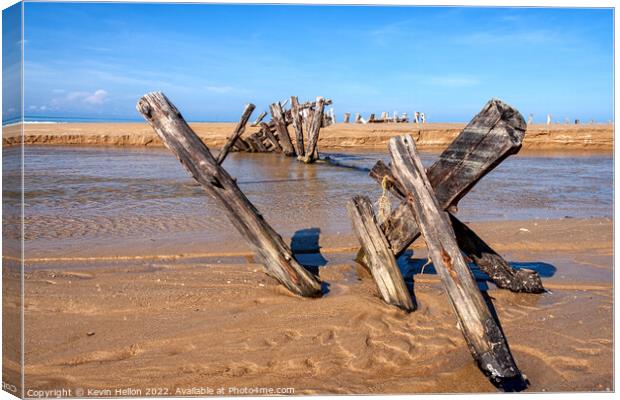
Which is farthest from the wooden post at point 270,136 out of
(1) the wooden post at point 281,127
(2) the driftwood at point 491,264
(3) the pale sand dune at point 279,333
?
(2) the driftwood at point 491,264

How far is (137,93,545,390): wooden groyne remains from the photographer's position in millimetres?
3242

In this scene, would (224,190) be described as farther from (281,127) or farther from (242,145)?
(242,145)

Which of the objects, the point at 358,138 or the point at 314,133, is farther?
the point at 358,138

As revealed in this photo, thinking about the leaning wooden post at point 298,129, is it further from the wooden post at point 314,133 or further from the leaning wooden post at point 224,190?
the leaning wooden post at point 224,190

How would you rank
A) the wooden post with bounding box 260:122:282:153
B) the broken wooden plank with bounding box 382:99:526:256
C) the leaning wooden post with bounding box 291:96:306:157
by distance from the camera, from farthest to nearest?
the wooden post with bounding box 260:122:282:153
the leaning wooden post with bounding box 291:96:306:157
the broken wooden plank with bounding box 382:99:526:256

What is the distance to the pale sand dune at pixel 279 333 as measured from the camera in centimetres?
327

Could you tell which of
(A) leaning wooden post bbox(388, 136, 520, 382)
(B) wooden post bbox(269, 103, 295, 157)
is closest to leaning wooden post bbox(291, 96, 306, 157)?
(B) wooden post bbox(269, 103, 295, 157)

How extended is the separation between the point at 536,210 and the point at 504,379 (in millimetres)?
7101

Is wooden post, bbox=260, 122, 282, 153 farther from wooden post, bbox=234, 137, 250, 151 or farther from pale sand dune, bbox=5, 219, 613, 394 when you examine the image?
pale sand dune, bbox=5, 219, 613, 394

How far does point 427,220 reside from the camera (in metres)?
3.60

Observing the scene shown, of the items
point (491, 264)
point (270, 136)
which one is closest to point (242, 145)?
point (270, 136)

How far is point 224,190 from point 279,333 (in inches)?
47.8

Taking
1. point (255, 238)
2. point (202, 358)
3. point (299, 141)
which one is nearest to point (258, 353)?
point (202, 358)

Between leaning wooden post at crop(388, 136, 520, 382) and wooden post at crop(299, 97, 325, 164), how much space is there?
1420cm
